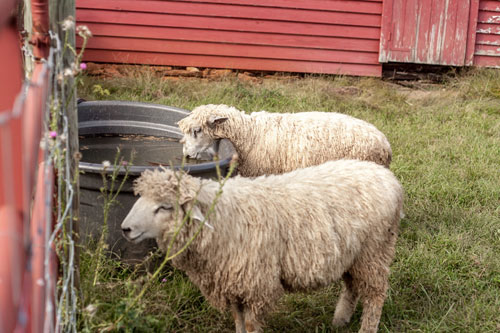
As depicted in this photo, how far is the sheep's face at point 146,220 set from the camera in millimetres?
2881

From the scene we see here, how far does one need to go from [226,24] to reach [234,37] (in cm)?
25

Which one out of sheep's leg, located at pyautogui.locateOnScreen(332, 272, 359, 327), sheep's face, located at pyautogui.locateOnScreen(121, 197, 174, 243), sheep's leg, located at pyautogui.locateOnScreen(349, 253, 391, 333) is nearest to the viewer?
sheep's face, located at pyautogui.locateOnScreen(121, 197, 174, 243)

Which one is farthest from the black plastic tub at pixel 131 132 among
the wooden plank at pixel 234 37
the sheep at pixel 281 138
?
the wooden plank at pixel 234 37

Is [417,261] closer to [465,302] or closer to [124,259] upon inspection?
[465,302]

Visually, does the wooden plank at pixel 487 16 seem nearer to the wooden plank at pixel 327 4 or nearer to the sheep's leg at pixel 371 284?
the wooden plank at pixel 327 4

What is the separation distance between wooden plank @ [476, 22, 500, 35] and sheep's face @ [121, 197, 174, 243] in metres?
9.04

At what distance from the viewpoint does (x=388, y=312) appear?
3969 mm

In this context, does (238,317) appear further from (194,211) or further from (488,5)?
(488,5)

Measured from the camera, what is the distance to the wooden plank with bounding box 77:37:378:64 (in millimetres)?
9773

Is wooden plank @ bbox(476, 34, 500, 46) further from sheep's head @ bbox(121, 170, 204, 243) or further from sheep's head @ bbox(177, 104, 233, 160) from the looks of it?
sheep's head @ bbox(121, 170, 204, 243)

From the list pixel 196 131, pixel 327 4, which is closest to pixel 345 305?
pixel 196 131

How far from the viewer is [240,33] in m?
10.0

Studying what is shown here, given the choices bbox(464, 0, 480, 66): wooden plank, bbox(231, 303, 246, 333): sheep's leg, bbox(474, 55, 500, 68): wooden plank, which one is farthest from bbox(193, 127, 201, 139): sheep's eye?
bbox(474, 55, 500, 68): wooden plank

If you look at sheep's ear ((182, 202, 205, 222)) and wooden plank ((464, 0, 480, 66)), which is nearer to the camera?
sheep's ear ((182, 202, 205, 222))
